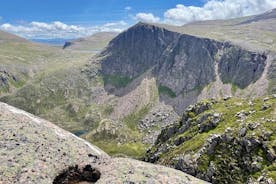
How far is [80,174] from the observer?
73.0 feet

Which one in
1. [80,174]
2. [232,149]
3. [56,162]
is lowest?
[232,149]

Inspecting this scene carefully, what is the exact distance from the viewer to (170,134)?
194m

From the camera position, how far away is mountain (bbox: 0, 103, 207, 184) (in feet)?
66.0

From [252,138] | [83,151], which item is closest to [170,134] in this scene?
[252,138]

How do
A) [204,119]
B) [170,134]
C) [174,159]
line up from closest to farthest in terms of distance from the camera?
[174,159]
[204,119]
[170,134]

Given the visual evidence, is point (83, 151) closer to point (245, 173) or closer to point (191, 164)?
point (245, 173)

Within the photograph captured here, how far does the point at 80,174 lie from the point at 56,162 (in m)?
1.72

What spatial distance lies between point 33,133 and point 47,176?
3.99 m

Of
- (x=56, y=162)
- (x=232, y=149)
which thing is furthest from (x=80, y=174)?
(x=232, y=149)

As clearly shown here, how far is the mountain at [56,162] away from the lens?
2012 cm

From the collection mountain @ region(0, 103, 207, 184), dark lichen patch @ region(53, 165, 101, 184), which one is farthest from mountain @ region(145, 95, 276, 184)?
dark lichen patch @ region(53, 165, 101, 184)

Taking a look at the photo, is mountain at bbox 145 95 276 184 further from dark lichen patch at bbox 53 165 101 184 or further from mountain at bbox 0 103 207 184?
dark lichen patch at bbox 53 165 101 184

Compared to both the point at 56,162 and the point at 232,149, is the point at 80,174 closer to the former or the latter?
the point at 56,162

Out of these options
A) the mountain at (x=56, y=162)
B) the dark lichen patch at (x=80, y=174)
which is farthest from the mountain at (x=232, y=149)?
the dark lichen patch at (x=80, y=174)
